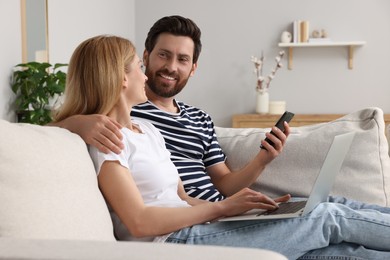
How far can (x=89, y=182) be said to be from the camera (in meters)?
1.54

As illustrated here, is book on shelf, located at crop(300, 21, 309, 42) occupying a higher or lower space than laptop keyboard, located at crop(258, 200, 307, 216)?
higher

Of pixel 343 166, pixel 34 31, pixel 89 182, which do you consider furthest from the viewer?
pixel 34 31

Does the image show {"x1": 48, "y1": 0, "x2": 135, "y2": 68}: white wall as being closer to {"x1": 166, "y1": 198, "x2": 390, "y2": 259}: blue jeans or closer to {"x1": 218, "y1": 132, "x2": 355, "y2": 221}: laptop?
{"x1": 218, "y1": 132, "x2": 355, "y2": 221}: laptop

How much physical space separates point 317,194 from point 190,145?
0.66 m

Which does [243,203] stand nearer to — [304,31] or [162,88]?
[162,88]

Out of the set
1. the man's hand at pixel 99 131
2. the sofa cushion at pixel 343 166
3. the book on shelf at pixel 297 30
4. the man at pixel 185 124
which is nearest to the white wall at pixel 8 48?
the man at pixel 185 124

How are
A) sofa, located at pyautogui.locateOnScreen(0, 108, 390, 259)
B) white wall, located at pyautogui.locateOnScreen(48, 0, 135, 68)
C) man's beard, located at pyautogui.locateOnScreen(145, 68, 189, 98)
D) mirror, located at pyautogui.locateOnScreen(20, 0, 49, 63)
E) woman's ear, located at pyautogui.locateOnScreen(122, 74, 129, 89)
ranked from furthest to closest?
1. white wall, located at pyautogui.locateOnScreen(48, 0, 135, 68)
2. mirror, located at pyautogui.locateOnScreen(20, 0, 49, 63)
3. man's beard, located at pyautogui.locateOnScreen(145, 68, 189, 98)
4. woman's ear, located at pyautogui.locateOnScreen(122, 74, 129, 89)
5. sofa, located at pyautogui.locateOnScreen(0, 108, 390, 259)

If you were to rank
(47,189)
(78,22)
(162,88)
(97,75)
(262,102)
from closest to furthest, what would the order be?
(47,189) → (97,75) → (162,88) → (78,22) → (262,102)

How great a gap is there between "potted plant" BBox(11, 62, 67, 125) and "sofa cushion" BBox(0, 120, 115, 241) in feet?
6.32

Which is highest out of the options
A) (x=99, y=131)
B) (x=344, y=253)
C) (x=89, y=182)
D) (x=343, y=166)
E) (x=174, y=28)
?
(x=174, y=28)

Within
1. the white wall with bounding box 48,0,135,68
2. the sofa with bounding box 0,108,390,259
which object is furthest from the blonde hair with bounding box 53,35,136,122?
the white wall with bounding box 48,0,135,68

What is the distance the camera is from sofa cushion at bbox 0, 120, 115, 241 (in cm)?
128

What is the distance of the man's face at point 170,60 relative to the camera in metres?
2.52

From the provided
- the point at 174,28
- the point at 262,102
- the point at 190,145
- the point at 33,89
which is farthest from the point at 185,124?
the point at 262,102
